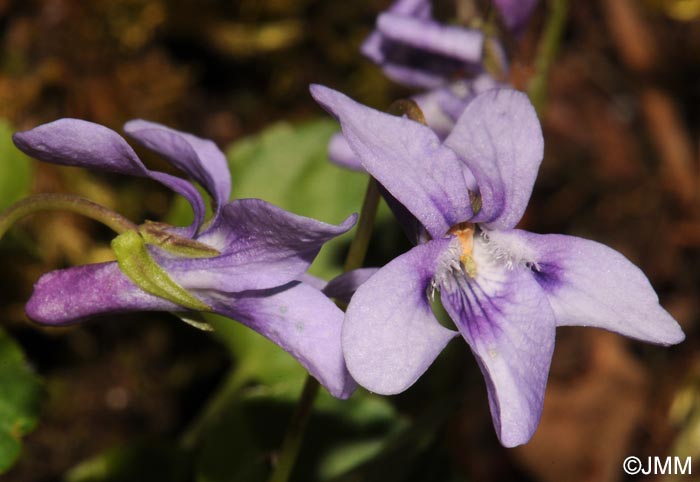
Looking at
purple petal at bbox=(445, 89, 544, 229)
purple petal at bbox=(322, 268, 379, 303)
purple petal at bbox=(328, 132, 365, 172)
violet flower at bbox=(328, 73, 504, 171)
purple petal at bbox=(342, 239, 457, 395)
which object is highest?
purple petal at bbox=(445, 89, 544, 229)

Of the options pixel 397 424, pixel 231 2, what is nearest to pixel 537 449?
pixel 397 424

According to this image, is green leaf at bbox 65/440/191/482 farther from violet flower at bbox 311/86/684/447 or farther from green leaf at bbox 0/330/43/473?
violet flower at bbox 311/86/684/447

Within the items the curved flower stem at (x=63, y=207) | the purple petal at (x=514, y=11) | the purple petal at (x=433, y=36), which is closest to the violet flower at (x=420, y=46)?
the purple petal at (x=433, y=36)

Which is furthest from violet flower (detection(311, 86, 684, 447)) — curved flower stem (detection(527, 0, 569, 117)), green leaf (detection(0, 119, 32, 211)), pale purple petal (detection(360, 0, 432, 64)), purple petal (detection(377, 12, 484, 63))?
green leaf (detection(0, 119, 32, 211))

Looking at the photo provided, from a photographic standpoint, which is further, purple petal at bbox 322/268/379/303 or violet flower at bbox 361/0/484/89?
violet flower at bbox 361/0/484/89

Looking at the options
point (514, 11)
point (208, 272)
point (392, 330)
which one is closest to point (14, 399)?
point (208, 272)

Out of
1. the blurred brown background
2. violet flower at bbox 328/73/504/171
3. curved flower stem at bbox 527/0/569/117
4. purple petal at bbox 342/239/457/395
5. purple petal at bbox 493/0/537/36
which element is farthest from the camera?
the blurred brown background

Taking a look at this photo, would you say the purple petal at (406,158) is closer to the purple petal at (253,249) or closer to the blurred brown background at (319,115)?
the purple petal at (253,249)
